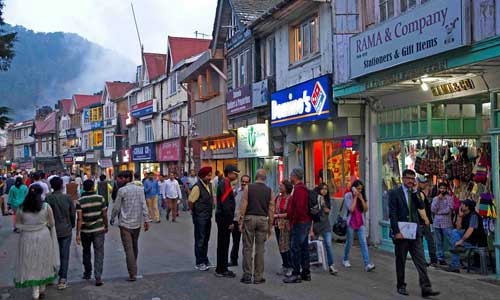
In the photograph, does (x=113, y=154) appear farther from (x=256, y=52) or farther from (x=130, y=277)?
(x=130, y=277)

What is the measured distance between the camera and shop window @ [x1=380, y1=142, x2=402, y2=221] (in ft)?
45.3

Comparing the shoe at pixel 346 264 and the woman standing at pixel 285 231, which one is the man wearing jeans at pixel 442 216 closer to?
the shoe at pixel 346 264

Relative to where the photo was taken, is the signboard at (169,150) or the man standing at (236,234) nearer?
the man standing at (236,234)

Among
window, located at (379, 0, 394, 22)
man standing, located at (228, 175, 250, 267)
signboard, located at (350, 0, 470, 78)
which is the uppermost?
window, located at (379, 0, 394, 22)

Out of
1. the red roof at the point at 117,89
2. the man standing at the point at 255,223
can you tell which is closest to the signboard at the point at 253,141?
the man standing at the point at 255,223

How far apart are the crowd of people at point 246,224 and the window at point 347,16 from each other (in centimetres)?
434

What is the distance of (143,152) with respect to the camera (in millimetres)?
47938

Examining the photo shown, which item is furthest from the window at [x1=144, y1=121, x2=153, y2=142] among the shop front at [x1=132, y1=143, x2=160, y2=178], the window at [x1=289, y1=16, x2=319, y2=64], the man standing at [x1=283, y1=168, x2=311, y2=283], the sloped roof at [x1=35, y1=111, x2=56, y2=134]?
the sloped roof at [x1=35, y1=111, x2=56, y2=134]

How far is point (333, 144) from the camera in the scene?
672 inches

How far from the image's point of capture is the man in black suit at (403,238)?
898 cm

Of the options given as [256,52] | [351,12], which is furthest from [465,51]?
[256,52]

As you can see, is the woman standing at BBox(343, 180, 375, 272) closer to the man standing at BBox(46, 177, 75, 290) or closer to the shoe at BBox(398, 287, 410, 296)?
the shoe at BBox(398, 287, 410, 296)

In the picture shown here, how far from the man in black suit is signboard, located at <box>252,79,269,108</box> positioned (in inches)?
443

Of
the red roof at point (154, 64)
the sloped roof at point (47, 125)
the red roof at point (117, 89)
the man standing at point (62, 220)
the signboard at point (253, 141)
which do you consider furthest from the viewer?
the sloped roof at point (47, 125)
